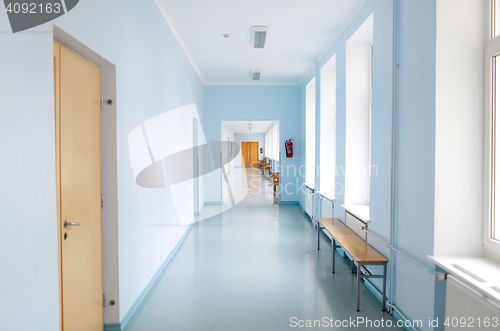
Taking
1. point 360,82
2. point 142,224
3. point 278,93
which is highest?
point 278,93

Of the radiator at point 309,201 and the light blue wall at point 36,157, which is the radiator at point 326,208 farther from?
the light blue wall at point 36,157

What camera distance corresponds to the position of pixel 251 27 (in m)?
4.52

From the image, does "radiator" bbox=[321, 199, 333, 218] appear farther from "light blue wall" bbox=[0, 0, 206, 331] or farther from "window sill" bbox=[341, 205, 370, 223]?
"light blue wall" bbox=[0, 0, 206, 331]

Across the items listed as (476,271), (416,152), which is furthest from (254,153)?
(476,271)

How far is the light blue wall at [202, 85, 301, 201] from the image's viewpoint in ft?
27.5

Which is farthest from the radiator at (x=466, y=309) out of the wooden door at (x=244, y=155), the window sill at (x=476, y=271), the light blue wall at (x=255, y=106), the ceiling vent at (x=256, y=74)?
the wooden door at (x=244, y=155)

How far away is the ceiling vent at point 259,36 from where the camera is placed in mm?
4469

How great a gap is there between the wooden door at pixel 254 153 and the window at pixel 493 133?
23565 mm

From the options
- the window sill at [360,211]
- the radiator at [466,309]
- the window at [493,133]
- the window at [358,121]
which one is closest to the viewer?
the radiator at [466,309]

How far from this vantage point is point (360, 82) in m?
Result: 4.27

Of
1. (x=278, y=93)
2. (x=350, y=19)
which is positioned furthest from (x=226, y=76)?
(x=350, y=19)

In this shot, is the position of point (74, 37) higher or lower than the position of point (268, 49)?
lower

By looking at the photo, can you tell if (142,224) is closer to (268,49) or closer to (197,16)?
(197,16)

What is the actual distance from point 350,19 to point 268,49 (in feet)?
5.80
